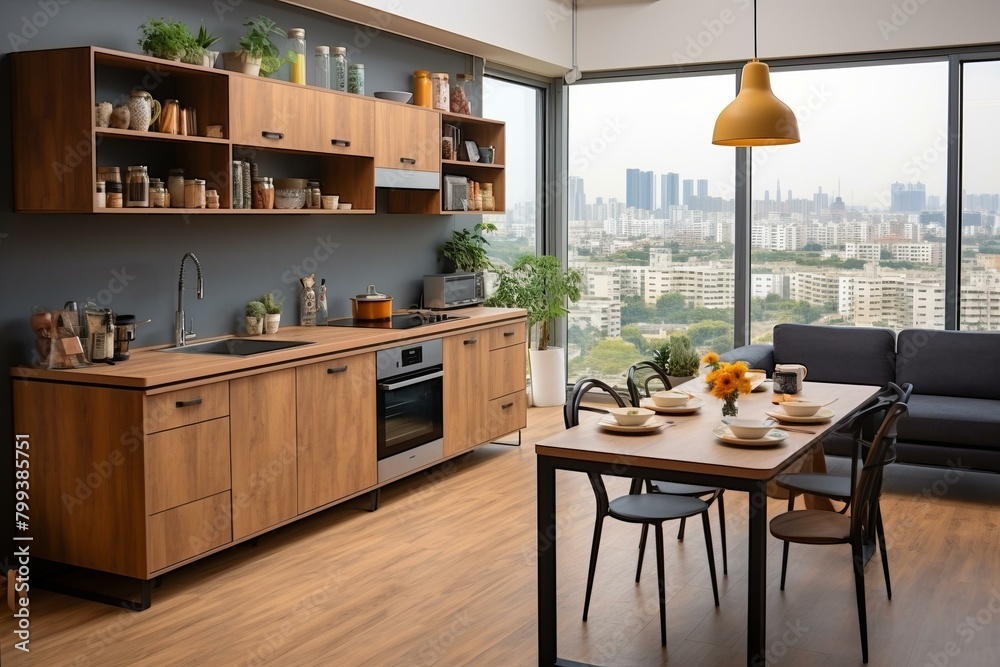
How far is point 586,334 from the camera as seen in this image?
8109 mm

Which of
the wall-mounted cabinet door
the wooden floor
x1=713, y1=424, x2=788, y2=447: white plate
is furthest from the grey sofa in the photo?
x1=713, y1=424, x2=788, y2=447: white plate

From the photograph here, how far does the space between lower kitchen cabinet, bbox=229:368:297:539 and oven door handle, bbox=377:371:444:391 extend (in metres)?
0.68

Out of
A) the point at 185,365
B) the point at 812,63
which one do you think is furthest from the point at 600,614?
the point at 812,63


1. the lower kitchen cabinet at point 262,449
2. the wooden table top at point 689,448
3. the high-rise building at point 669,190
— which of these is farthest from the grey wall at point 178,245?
the wooden table top at point 689,448

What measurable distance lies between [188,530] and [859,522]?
8.09ft

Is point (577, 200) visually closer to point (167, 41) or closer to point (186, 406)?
point (167, 41)

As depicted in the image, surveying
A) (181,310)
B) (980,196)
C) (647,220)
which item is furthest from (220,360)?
(980,196)

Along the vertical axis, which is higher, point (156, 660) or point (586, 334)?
point (586, 334)

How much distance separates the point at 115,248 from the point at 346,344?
1.10m

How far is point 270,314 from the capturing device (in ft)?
16.4

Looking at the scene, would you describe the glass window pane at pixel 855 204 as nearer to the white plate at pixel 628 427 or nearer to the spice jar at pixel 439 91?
the spice jar at pixel 439 91

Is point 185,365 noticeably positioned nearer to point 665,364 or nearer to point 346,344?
point 346,344

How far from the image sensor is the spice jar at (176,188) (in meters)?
4.26

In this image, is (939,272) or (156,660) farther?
(939,272)
